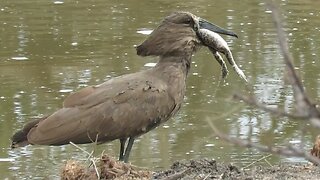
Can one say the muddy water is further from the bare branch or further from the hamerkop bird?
the bare branch

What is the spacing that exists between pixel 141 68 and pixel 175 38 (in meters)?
3.05

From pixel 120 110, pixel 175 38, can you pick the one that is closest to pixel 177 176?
pixel 120 110

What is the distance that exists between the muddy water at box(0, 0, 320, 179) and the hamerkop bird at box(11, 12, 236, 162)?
682 millimetres

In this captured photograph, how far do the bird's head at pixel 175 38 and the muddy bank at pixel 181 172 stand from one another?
2.31 ft

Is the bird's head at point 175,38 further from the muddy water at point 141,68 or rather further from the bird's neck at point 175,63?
the muddy water at point 141,68

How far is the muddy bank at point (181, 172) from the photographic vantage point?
16.4 ft

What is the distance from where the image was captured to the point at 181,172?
5020 mm

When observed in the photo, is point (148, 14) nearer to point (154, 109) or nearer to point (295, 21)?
point (295, 21)

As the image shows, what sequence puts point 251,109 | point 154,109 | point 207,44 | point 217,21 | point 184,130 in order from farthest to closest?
1. point 217,21
2. point 251,109
3. point 184,130
4. point 207,44
5. point 154,109

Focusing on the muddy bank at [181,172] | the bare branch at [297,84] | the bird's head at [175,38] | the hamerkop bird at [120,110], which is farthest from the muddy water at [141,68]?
the bare branch at [297,84]

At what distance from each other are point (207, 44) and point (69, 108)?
967 millimetres

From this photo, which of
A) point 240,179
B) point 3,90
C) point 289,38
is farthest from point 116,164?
point 289,38

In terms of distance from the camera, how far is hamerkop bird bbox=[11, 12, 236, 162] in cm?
520

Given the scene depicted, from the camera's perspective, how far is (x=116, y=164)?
16.7 feet
